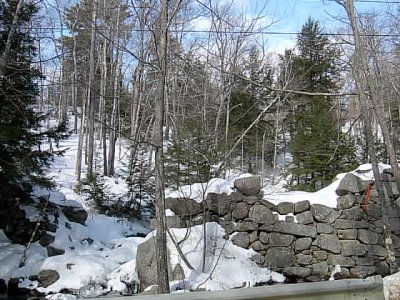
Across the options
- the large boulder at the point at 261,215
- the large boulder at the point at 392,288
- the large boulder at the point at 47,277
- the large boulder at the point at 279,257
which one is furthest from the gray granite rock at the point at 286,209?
the large boulder at the point at 392,288

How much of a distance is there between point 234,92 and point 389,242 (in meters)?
12.2

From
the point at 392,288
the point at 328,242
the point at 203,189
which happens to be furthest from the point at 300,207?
the point at 392,288

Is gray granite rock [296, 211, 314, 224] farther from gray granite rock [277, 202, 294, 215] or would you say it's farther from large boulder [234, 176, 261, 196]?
large boulder [234, 176, 261, 196]

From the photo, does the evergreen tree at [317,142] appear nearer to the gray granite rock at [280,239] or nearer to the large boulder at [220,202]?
the gray granite rock at [280,239]

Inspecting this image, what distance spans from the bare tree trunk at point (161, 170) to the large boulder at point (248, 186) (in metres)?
4.06

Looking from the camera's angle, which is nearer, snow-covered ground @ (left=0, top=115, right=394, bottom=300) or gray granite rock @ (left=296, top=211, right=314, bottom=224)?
snow-covered ground @ (left=0, top=115, right=394, bottom=300)

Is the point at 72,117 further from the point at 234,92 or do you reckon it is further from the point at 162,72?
the point at 162,72

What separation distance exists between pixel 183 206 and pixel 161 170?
358cm

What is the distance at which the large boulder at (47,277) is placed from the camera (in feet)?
30.9

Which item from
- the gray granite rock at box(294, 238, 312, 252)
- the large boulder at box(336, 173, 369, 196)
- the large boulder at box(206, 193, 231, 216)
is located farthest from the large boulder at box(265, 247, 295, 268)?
the large boulder at box(336, 173, 369, 196)

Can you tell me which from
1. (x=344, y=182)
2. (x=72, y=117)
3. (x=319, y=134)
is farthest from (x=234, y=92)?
(x=72, y=117)

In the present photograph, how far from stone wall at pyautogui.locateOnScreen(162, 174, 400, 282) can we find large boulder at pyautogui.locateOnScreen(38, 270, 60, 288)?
2706mm

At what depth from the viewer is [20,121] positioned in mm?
10336

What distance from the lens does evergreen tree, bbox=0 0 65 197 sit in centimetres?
980
